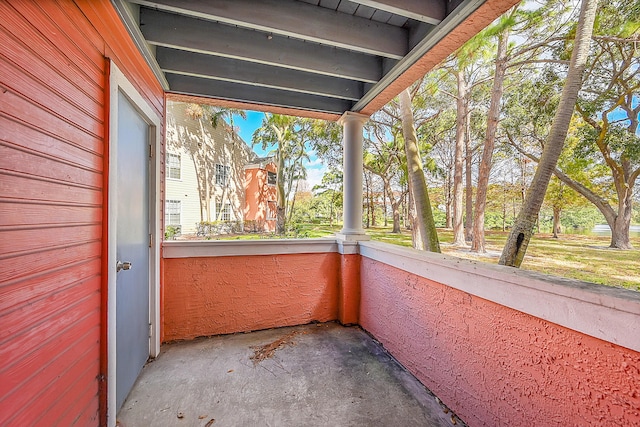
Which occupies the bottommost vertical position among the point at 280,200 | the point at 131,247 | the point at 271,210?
the point at 131,247

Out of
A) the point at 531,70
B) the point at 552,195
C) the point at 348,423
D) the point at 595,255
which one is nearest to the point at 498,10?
the point at 348,423

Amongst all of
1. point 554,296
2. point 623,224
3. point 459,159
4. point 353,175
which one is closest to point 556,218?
point 459,159

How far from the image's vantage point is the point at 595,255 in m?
5.09

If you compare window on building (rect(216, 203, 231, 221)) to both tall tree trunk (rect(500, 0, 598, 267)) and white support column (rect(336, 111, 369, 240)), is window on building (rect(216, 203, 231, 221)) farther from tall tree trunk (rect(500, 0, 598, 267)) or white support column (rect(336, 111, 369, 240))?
tall tree trunk (rect(500, 0, 598, 267))

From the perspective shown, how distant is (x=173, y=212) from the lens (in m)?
9.45

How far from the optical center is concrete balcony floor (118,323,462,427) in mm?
1546

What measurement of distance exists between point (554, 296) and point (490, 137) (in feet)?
18.2

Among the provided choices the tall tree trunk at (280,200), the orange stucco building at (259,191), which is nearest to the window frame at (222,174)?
the orange stucco building at (259,191)

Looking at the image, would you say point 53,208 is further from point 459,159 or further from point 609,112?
point 459,159

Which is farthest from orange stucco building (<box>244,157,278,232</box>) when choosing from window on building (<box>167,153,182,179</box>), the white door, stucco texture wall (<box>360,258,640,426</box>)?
stucco texture wall (<box>360,258,640,426</box>)

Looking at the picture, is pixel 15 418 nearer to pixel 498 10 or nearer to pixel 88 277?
pixel 88 277

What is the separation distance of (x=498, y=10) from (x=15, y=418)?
275 cm

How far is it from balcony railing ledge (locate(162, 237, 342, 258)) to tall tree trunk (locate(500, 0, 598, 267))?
209cm

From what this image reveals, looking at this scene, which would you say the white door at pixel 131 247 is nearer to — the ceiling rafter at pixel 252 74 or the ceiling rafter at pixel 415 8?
the ceiling rafter at pixel 252 74
